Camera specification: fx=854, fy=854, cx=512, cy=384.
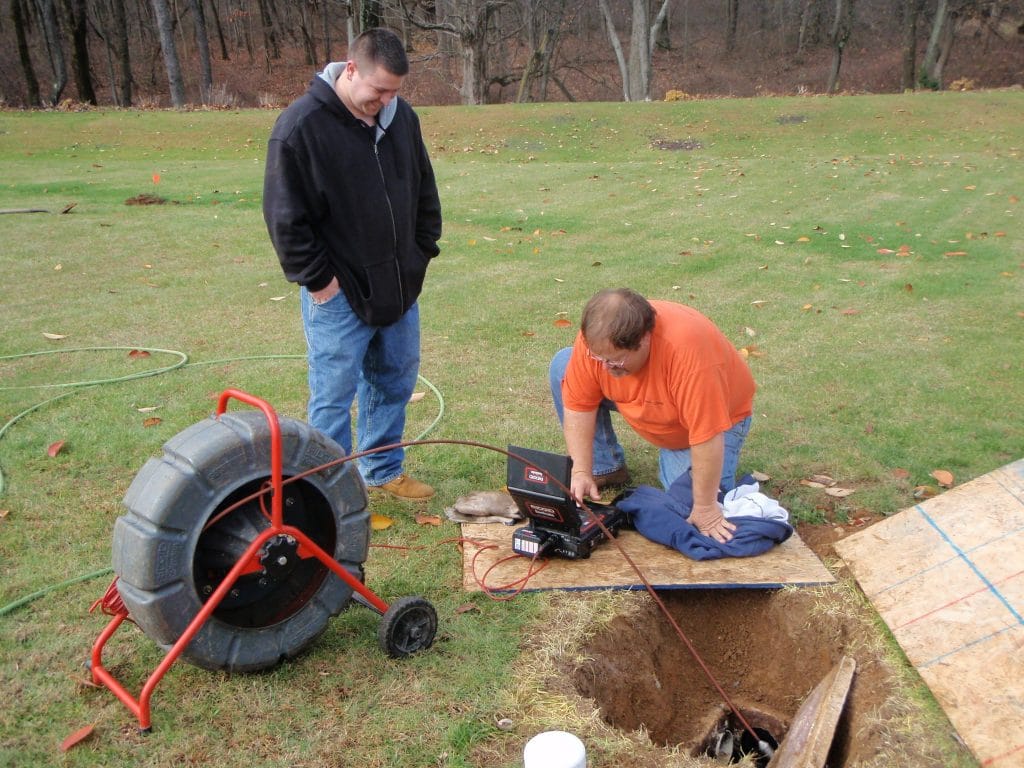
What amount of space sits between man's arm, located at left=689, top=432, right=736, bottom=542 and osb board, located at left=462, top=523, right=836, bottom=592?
5.5 inches

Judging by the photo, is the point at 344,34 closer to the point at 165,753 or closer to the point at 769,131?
the point at 769,131

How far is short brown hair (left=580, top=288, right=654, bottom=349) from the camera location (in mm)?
3182

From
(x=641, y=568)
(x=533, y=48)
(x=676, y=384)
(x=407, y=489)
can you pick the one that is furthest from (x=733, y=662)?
(x=533, y=48)

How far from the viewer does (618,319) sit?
125 inches

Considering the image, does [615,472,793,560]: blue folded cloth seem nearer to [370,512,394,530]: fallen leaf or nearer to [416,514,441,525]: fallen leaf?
[416,514,441,525]: fallen leaf

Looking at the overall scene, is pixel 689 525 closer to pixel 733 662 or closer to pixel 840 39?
pixel 733 662

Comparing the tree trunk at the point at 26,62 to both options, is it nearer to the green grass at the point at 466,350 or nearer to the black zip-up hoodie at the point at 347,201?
the green grass at the point at 466,350

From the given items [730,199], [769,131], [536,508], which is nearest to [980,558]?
[536,508]

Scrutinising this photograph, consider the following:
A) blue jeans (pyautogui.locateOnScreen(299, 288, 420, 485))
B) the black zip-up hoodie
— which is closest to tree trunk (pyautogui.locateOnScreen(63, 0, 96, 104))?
blue jeans (pyautogui.locateOnScreen(299, 288, 420, 485))

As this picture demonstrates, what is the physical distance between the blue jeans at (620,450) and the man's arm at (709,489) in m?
0.28

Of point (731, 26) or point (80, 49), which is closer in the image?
point (80, 49)

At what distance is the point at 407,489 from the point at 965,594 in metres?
2.47

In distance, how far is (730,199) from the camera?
11859 millimetres

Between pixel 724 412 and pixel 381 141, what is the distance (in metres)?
1.81
